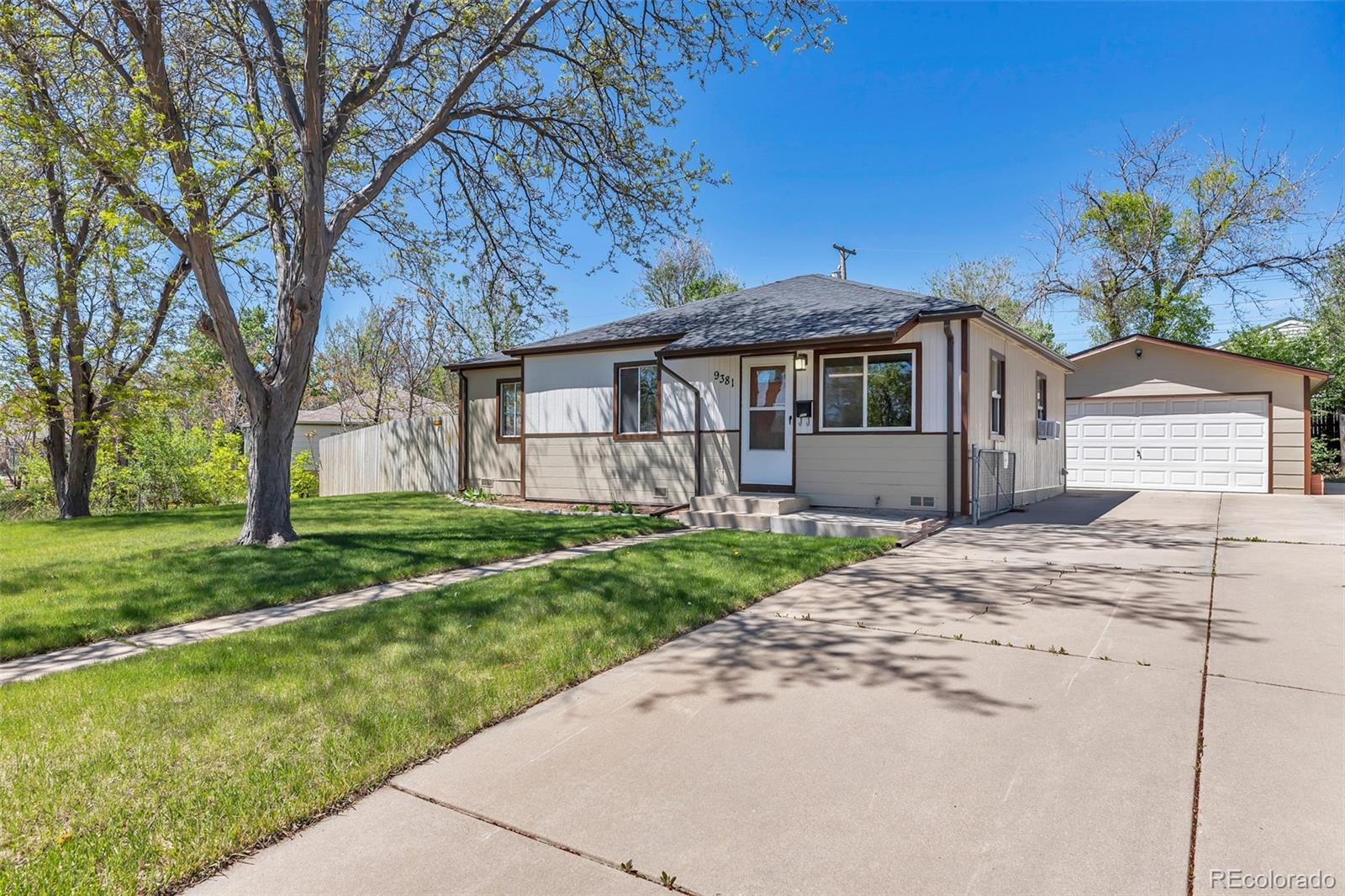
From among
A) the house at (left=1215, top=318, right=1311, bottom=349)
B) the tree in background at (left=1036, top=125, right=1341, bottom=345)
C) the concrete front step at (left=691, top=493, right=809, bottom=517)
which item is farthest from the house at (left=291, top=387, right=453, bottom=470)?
the house at (left=1215, top=318, right=1311, bottom=349)

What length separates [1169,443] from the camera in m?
15.7

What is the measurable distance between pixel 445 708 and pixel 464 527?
671 centimetres

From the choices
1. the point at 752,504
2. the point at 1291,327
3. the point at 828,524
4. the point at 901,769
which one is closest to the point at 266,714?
the point at 901,769

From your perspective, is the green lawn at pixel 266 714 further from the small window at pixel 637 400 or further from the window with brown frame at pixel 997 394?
the window with brown frame at pixel 997 394

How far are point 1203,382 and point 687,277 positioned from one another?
2045 centimetres

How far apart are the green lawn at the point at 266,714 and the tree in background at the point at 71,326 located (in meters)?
9.75

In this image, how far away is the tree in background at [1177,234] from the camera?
21.2 metres

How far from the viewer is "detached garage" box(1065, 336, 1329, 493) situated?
14648mm

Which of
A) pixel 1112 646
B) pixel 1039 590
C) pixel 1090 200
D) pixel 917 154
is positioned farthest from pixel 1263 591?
pixel 1090 200

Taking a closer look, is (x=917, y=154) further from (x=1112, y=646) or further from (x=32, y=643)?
(x=32, y=643)

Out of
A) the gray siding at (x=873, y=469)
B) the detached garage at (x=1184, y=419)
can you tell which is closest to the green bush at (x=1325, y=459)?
the detached garage at (x=1184, y=419)

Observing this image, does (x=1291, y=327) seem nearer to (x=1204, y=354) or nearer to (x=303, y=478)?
(x=1204, y=354)

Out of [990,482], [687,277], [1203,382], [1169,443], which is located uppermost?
[687,277]

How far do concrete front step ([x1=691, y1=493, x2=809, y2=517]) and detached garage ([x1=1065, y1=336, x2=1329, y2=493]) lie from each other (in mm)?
9726
